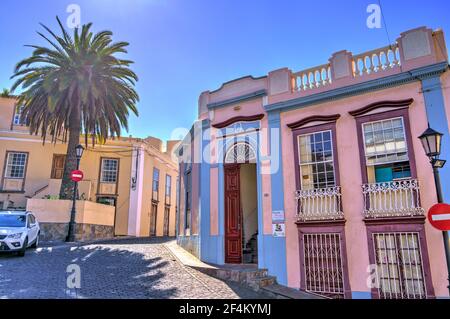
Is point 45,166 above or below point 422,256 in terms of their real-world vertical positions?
above

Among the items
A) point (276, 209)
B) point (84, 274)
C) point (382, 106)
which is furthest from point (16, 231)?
point (382, 106)

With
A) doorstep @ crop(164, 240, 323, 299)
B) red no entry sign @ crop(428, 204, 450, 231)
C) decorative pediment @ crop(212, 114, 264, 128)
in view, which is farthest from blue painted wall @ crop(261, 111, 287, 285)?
red no entry sign @ crop(428, 204, 450, 231)

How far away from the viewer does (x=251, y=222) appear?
1449 centimetres

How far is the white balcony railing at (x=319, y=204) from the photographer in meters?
10.8

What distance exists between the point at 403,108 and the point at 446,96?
3.53 feet

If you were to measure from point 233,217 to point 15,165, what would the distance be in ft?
62.8

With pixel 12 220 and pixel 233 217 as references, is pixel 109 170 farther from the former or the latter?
pixel 233 217

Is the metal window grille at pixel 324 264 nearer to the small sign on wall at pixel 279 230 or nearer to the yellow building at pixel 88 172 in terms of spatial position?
the small sign on wall at pixel 279 230

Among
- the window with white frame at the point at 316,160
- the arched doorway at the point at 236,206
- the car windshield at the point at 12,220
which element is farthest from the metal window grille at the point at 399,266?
the car windshield at the point at 12,220

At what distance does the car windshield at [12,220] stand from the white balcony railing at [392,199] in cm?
1123

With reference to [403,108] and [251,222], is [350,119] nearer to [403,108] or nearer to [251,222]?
[403,108]

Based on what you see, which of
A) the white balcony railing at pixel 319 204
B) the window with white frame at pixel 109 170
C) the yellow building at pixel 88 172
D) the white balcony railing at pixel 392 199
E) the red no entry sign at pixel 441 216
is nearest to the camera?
the red no entry sign at pixel 441 216
